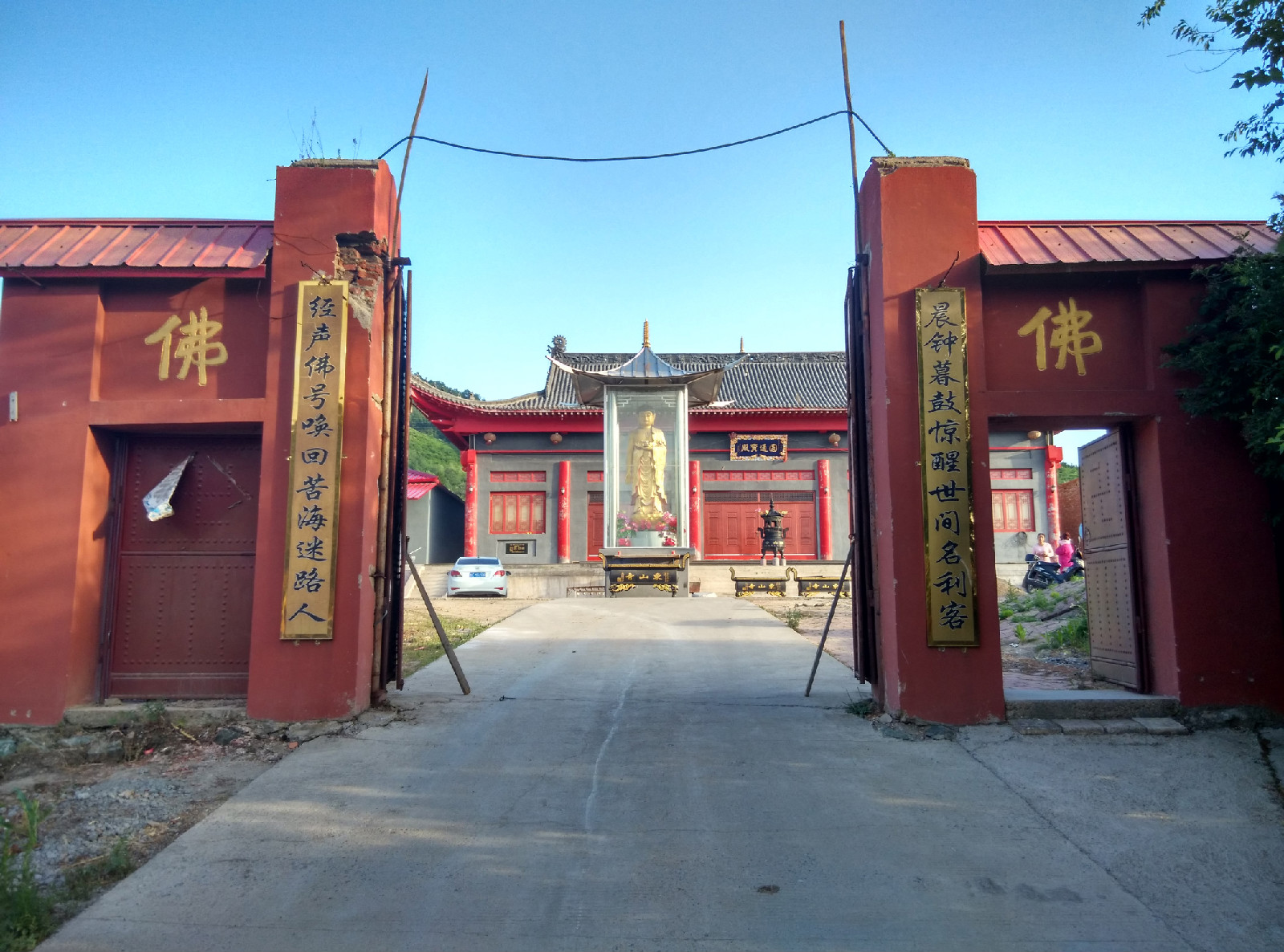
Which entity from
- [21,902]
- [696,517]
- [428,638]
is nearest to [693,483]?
[696,517]

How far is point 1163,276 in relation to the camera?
5926 mm

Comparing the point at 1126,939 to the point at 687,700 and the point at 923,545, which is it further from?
the point at 687,700

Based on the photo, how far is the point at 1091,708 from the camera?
5.60 metres

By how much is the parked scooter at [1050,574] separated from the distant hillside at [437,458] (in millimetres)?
32981

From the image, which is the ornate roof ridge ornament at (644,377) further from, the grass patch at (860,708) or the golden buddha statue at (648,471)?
the grass patch at (860,708)

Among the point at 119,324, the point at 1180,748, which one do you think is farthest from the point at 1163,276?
the point at 119,324

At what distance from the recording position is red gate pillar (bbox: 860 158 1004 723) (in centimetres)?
553

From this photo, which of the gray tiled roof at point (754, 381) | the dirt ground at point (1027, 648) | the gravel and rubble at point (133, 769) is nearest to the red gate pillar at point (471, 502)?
the gray tiled roof at point (754, 381)

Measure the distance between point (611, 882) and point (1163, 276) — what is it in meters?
5.56

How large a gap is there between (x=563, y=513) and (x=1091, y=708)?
62.5ft

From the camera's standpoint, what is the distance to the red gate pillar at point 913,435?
553 centimetres

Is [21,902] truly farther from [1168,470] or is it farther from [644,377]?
[644,377]

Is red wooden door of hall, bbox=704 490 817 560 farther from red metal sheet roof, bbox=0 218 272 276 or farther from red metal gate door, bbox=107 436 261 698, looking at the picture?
red metal sheet roof, bbox=0 218 272 276

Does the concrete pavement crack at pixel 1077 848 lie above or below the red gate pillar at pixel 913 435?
below
